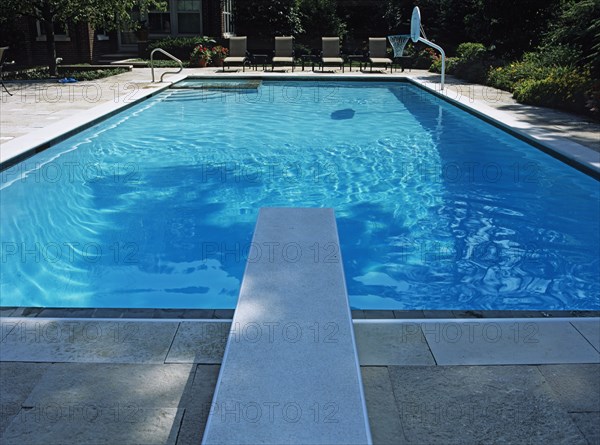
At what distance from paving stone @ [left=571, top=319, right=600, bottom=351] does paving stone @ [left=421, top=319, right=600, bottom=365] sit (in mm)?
38

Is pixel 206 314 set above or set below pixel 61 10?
below

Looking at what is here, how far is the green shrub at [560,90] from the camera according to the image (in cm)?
1234

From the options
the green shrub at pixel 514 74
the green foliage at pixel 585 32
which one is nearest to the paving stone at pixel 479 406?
the green foliage at pixel 585 32

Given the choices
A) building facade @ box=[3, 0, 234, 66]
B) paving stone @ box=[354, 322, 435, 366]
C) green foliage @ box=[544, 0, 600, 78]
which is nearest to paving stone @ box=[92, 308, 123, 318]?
paving stone @ box=[354, 322, 435, 366]

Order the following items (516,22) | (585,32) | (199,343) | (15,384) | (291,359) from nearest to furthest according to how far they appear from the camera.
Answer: (15,384) → (291,359) → (199,343) → (585,32) → (516,22)

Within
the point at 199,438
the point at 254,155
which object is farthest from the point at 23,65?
the point at 199,438

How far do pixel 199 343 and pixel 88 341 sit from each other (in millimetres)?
655

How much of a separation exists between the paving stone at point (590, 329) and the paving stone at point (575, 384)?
31 cm

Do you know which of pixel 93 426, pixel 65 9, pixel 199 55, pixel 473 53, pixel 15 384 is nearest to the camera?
pixel 93 426

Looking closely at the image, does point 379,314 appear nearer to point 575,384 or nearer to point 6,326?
point 575,384

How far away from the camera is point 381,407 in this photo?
2.98m

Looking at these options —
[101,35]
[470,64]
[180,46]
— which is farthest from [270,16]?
[470,64]

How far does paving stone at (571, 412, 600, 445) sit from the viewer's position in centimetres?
275

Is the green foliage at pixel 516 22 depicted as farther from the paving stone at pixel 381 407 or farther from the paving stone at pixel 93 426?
the paving stone at pixel 93 426
